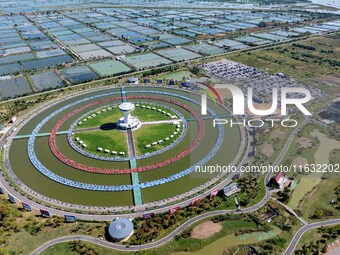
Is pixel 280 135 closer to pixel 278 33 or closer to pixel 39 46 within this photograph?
pixel 278 33

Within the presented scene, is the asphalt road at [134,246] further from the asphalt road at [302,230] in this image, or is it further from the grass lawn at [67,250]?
the asphalt road at [302,230]

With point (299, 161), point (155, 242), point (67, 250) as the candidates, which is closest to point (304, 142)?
point (299, 161)

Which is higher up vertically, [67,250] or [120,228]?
[120,228]

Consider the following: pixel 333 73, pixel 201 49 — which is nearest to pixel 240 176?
pixel 333 73

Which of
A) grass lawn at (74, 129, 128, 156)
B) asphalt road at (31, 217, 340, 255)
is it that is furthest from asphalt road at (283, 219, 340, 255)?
grass lawn at (74, 129, 128, 156)

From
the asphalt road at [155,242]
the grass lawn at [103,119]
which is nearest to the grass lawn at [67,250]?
the asphalt road at [155,242]

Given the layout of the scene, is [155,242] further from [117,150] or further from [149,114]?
[149,114]
